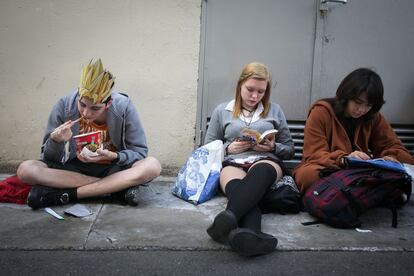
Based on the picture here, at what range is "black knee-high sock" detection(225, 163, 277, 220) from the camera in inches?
112

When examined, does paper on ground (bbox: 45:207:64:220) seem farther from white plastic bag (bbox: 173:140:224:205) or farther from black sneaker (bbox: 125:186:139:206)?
white plastic bag (bbox: 173:140:224:205)

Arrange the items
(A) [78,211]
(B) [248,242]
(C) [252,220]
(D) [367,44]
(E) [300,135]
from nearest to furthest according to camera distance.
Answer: (B) [248,242]
(C) [252,220]
(A) [78,211]
(D) [367,44]
(E) [300,135]

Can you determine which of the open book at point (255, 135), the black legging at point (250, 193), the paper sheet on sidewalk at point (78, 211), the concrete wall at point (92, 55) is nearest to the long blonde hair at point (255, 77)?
the open book at point (255, 135)

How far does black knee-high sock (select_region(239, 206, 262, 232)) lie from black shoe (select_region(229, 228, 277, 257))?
89 mm

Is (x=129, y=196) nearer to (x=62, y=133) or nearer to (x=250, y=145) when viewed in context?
(x=62, y=133)

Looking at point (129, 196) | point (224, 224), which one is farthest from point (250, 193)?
point (129, 196)

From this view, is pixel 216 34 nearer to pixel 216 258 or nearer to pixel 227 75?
pixel 227 75

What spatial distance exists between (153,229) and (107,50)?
81.4 inches

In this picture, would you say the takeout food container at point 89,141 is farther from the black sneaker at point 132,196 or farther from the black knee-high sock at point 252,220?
the black knee-high sock at point 252,220

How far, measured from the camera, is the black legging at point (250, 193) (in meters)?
2.82

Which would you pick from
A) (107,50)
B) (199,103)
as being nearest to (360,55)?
(199,103)

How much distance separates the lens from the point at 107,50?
173 inches

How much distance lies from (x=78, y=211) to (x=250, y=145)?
4.64ft

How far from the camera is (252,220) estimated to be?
2836 mm
